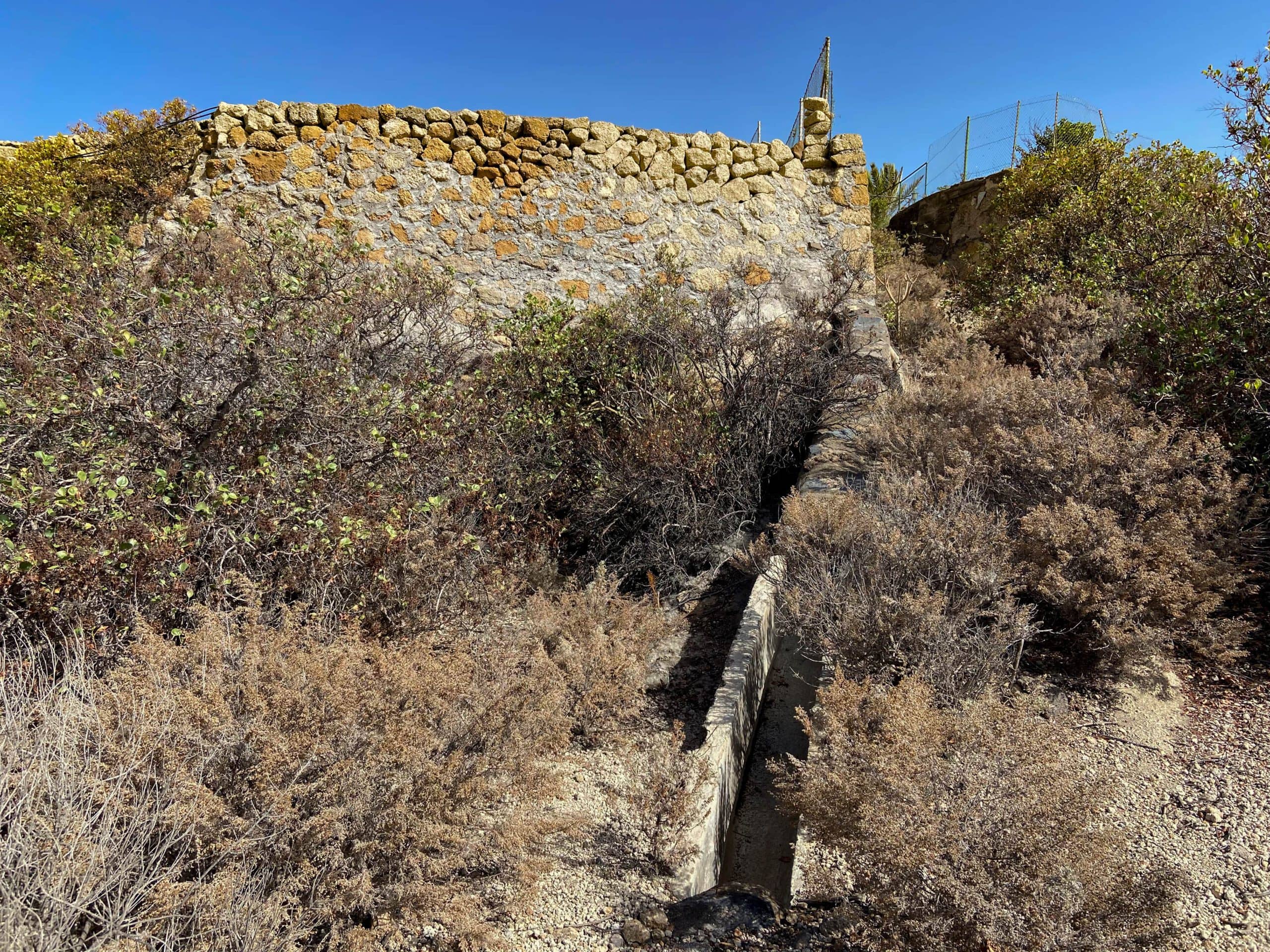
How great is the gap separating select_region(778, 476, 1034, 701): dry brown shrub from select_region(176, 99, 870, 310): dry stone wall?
12.3 feet

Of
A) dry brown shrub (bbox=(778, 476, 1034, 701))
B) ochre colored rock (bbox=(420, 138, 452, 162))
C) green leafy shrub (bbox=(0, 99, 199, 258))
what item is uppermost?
ochre colored rock (bbox=(420, 138, 452, 162))

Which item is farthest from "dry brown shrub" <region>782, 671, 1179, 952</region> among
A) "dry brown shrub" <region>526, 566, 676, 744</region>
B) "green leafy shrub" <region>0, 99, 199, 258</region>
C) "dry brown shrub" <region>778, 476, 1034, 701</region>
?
"green leafy shrub" <region>0, 99, 199, 258</region>

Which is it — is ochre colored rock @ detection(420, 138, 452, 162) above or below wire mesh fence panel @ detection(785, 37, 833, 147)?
below

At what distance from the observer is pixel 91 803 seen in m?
1.84

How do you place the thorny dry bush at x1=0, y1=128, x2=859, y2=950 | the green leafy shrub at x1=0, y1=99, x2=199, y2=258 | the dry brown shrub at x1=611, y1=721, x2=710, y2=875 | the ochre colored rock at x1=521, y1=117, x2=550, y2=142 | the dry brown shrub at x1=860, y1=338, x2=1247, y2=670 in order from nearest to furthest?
the thorny dry bush at x1=0, y1=128, x2=859, y2=950, the dry brown shrub at x1=611, y1=721, x2=710, y2=875, the dry brown shrub at x1=860, y1=338, x2=1247, y2=670, the green leafy shrub at x1=0, y1=99, x2=199, y2=258, the ochre colored rock at x1=521, y1=117, x2=550, y2=142

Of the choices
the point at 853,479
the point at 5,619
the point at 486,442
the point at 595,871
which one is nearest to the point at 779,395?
the point at 853,479

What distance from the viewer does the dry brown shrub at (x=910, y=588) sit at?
2.90 metres

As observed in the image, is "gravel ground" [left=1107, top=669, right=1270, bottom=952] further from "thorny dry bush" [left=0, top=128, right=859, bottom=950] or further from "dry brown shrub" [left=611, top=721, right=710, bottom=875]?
"thorny dry bush" [left=0, top=128, right=859, bottom=950]

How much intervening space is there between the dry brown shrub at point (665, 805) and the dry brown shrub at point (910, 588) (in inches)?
33.0

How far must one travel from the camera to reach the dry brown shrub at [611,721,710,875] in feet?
8.07

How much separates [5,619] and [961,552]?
394cm

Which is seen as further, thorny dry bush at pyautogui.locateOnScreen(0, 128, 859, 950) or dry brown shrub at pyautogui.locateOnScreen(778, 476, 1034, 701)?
dry brown shrub at pyautogui.locateOnScreen(778, 476, 1034, 701)

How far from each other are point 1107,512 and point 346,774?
3.30 m

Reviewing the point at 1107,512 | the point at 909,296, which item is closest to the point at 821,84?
the point at 909,296
